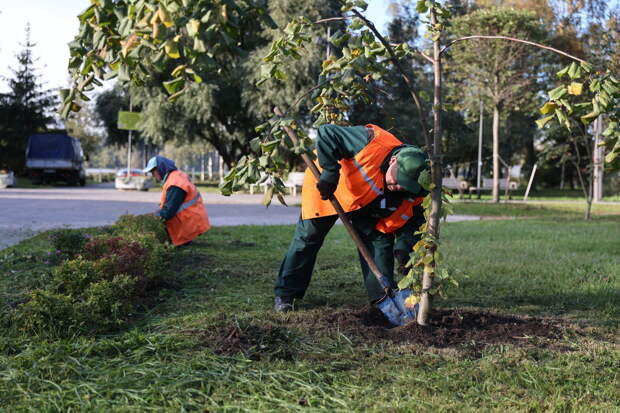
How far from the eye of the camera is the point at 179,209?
23.9 ft

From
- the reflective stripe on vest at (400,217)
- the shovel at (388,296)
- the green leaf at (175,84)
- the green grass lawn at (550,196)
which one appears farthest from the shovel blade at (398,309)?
the green grass lawn at (550,196)

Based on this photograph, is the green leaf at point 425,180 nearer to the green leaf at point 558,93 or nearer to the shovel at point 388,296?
the shovel at point 388,296

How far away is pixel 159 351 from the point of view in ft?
10.1

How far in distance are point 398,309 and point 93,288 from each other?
1.91 metres

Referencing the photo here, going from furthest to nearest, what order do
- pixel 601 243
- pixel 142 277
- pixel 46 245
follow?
pixel 601 243, pixel 46 245, pixel 142 277

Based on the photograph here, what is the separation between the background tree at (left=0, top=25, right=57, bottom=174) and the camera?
37.3 m

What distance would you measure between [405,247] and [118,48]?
99.2 inches

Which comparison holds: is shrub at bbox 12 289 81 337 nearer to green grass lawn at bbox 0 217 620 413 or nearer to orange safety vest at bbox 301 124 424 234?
green grass lawn at bbox 0 217 620 413

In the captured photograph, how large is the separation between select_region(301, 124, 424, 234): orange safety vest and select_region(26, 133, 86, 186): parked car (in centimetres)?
2864

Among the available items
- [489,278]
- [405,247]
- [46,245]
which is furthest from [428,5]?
[46,245]

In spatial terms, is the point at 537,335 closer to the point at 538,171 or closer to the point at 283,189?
the point at 283,189

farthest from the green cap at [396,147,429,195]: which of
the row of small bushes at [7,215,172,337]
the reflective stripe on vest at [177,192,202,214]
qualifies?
the reflective stripe on vest at [177,192,202,214]

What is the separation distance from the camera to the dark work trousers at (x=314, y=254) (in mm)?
4129

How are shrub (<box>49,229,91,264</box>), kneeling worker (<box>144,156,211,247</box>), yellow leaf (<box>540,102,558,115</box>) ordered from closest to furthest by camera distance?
yellow leaf (<box>540,102,558,115</box>), shrub (<box>49,229,91,264</box>), kneeling worker (<box>144,156,211,247</box>)
